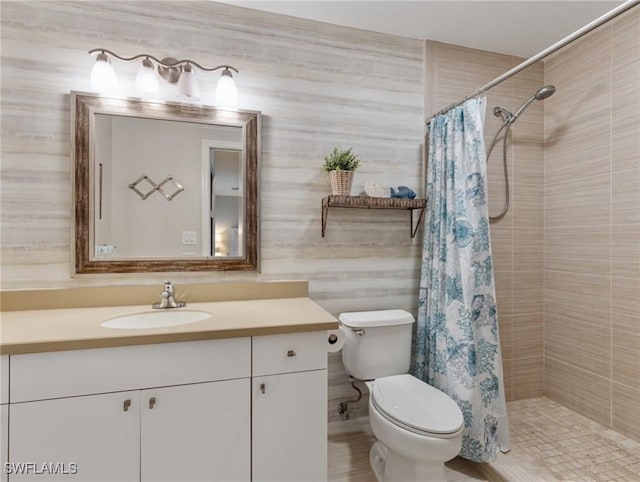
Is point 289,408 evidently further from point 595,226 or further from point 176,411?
point 595,226

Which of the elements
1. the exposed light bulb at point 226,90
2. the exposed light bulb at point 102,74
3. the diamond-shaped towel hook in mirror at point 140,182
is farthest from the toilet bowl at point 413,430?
the exposed light bulb at point 102,74

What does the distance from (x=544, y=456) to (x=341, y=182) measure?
69.0 inches

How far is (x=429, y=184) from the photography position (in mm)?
2074

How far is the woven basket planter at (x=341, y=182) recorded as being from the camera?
1.88 m

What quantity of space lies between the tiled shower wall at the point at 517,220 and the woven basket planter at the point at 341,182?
1024 mm

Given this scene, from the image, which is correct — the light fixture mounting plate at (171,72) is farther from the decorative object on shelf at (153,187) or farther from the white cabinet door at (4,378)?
the white cabinet door at (4,378)

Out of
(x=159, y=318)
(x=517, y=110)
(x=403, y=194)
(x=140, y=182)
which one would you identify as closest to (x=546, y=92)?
(x=517, y=110)

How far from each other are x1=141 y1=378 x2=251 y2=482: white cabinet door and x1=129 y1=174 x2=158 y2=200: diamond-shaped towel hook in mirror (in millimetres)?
955

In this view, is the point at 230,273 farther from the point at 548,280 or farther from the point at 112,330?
the point at 548,280

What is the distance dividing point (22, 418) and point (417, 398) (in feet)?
4.91

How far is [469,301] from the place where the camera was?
1.72 m

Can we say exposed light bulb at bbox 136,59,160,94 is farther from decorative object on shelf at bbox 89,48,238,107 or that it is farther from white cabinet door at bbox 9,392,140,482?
white cabinet door at bbox 9,392,140,482

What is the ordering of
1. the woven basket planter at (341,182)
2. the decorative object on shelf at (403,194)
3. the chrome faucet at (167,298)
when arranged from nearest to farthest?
the chrome faucet at (167,298), the woven basket planter at (341,182), the decorative object on shelf at (403,194)

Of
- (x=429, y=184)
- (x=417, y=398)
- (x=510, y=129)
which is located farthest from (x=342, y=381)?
(x=510, y=129)
